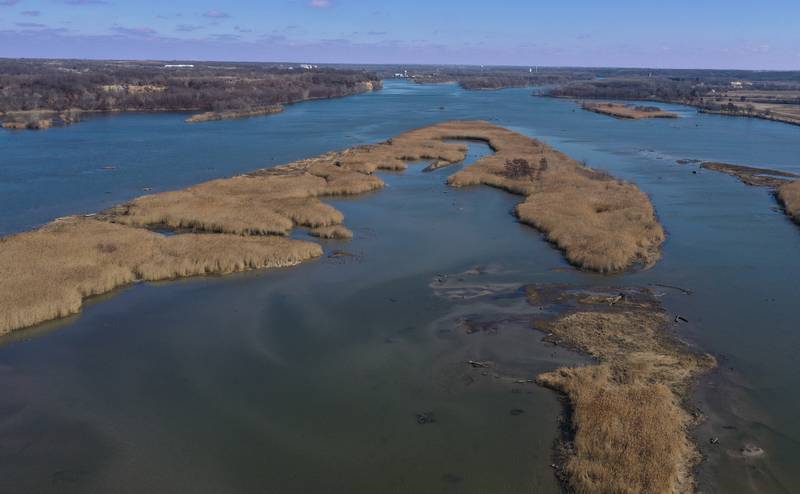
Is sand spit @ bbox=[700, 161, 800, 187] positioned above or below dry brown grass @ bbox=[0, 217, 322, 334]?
above

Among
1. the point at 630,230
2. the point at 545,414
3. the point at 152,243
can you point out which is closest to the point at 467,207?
the point at 630,230

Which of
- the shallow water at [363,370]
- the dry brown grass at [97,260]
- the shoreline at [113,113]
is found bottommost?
the shallow water at [363,370]

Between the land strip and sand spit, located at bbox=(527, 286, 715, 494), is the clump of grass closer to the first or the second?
sand spit, located at bbox=(527, 286, 715, 494)

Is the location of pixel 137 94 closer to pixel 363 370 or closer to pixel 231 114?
pixel 231 114

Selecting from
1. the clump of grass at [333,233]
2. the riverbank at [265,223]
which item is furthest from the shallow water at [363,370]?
the riverbank at [265,223]

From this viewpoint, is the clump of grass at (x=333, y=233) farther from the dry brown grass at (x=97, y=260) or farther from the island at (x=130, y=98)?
the island at (x=130, y=98)

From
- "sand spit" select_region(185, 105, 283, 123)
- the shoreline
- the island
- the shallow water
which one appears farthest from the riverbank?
the island

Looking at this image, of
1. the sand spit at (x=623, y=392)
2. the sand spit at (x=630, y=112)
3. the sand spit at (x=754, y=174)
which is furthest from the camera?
the sand spit at (x=630, y=112)

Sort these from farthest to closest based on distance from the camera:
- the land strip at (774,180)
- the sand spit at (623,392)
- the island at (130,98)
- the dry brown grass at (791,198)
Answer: the island at (130,98), the land strip at (774,180), the dry brown grass at (791,198), the sand spit at (623,392)
